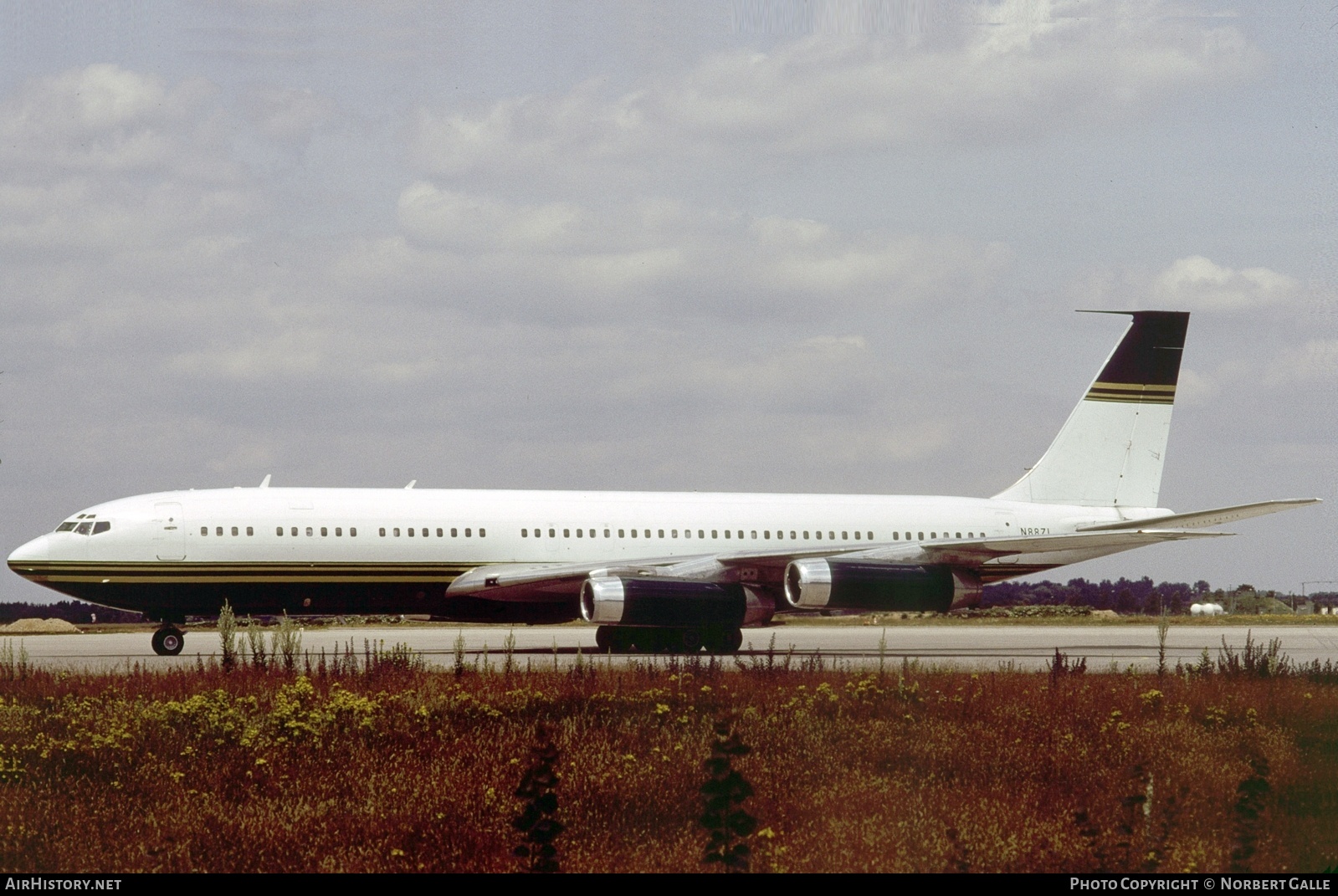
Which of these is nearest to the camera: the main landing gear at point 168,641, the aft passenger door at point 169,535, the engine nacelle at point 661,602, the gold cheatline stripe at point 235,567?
the engine nacelle at point 661,602

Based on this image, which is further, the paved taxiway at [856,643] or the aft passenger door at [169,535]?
the aft passenger door at [169,535]

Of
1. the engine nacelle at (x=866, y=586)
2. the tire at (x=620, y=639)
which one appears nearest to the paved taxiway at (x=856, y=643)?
the tire at (x=620, y=639)

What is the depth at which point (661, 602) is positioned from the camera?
25.9m

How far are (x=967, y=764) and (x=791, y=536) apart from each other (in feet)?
62.3

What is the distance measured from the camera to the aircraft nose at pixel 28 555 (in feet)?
86.3

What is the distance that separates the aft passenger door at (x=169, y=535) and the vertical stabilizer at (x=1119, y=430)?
19293 millimetres

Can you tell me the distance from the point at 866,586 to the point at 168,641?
515 inches

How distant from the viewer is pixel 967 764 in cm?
1259

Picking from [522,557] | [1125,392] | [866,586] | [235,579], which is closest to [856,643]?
[866,586]

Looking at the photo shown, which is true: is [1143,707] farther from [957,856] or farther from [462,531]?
[462,531]

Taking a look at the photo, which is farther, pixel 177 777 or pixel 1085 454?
pixel 1085 454

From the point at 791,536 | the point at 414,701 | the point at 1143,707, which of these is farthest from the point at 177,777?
the point at 791,536

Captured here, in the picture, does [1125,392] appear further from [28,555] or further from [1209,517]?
[28,555]

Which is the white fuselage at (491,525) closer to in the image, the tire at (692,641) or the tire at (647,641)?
the tire at (647,641)
